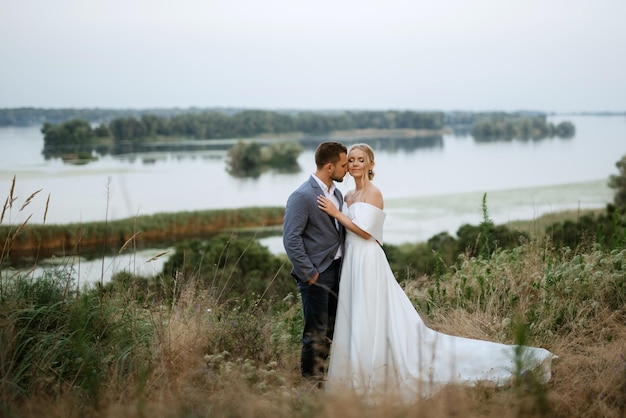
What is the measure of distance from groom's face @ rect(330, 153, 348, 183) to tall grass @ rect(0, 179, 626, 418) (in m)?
1.49

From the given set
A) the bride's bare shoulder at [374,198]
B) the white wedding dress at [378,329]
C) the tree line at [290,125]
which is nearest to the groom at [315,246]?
the white wedding dress at [378,329]

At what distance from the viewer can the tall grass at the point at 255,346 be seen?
2941mm

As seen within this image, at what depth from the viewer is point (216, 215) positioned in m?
38.5

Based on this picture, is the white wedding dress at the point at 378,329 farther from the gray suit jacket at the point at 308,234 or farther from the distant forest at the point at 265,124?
the distant forest at the point at 265,124

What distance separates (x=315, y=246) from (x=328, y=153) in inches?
31.2

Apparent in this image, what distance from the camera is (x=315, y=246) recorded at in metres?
4.77

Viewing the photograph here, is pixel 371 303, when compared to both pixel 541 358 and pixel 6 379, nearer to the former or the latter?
pixel 541 358

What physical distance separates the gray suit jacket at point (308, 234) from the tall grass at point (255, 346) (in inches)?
31.5

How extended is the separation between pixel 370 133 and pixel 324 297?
78.4 metres

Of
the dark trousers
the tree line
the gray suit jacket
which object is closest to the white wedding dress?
the dark trousers

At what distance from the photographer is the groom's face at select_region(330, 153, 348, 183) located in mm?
4863

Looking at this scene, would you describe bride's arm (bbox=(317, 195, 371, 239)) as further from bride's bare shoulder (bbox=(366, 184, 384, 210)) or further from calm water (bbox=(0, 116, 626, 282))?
calm water (bbox=(0, 116, 626, 282))

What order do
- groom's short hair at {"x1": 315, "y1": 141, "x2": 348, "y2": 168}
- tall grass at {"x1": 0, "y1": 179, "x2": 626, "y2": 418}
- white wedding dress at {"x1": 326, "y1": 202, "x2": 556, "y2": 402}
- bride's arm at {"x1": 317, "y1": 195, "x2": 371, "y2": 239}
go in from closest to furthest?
tall grass at {"x1": 0, "y1": 179, "x2": 626, "y2": 418} → white wedding dress at {"x1": 326, "y1": 202, "x2": 556, "y2": 402} → bride's arm at {"x1": 317, "y1": 195, "x2": 371, "y2": 239} → groom's short hair at {"x1": 315, "y1": 141, "x2": 348, "y2": 168}

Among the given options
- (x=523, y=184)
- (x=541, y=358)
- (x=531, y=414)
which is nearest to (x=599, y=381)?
(x=541, y=358)
